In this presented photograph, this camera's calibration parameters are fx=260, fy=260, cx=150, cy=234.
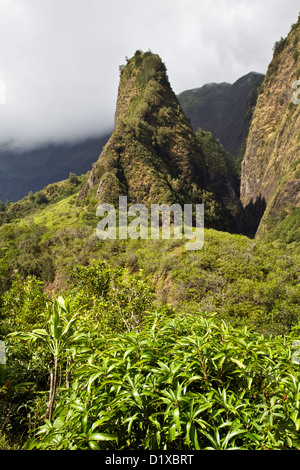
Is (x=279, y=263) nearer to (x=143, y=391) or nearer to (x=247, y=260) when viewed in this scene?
(x=247, y=260)

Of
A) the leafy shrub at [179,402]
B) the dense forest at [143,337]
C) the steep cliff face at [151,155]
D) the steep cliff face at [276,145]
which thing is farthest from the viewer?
the steep cliff face at [276,145]

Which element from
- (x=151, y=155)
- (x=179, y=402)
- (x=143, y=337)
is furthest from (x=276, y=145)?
(x=179, y=402)

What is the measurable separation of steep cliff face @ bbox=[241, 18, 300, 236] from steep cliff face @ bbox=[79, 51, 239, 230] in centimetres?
1206

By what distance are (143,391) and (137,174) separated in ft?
186

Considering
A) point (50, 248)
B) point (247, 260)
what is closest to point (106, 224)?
point (50, 248)

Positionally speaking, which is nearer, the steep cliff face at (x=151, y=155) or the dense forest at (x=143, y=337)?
the dense forest at (x=143, y=337)

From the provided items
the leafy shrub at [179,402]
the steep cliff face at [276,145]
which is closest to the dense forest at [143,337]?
the leafy shrub at [179,402]

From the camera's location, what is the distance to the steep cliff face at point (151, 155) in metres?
55.4

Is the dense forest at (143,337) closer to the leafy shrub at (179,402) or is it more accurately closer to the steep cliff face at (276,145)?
A: the leafy shrub at (179,402)

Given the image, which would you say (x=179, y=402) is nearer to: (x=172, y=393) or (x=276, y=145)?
(x=172, y=393)

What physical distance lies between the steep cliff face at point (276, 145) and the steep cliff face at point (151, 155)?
39.6ft

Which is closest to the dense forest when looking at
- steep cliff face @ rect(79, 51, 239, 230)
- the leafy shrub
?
the leafy shrub

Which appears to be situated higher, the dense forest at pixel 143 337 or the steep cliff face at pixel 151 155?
the steep cliff face at pixel 151 155

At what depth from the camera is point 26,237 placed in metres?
36.9
